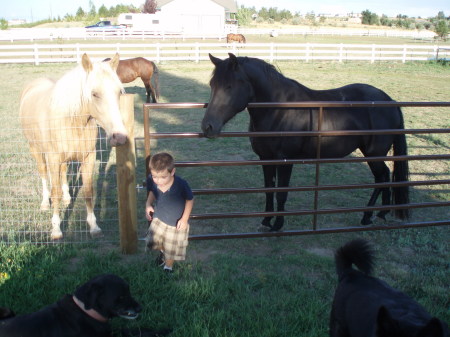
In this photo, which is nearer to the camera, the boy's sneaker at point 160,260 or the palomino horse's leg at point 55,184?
the boy's sneaker at point 160,260

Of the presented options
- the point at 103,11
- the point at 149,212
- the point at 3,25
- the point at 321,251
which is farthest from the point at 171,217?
the point at 103,11

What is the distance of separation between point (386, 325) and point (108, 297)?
5.92 feet

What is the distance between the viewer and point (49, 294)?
11.3 ft

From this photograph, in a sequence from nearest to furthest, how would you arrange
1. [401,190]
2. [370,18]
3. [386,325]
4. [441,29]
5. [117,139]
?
[386,325] → [117,139] → [401,190] → [441,29] → [370,18]

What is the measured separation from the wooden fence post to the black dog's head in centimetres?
136

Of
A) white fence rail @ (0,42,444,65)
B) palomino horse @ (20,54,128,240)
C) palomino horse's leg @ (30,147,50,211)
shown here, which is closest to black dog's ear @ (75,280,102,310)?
palomino horse @ (20,54,128,240)

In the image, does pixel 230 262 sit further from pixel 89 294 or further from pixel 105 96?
pixel 105 96

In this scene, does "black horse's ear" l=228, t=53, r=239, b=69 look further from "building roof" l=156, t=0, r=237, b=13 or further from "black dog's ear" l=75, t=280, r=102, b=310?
"building roof" l=156, t=0, r=237, b=13

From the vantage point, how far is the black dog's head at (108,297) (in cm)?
278

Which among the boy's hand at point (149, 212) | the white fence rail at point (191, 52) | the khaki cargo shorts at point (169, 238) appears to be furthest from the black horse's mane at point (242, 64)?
the white fence rail at point (191, 52)

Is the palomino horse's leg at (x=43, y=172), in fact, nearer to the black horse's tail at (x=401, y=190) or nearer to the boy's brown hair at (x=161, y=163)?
the boy's brown hair at (x=161, y=163)

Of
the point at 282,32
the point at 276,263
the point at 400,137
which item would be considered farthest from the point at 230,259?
the point at 282,32

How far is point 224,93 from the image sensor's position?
4.25 m

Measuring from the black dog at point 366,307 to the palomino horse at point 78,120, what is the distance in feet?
7.84
